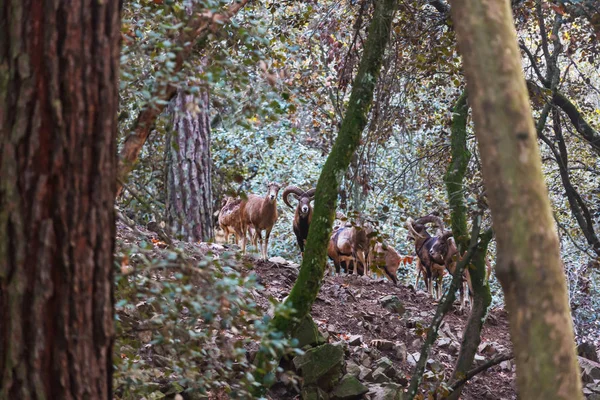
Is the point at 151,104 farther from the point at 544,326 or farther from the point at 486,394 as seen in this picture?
the point at 486,394

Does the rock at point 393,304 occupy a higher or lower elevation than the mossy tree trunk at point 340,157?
lower

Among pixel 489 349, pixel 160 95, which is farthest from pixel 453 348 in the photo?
pixel 160 95

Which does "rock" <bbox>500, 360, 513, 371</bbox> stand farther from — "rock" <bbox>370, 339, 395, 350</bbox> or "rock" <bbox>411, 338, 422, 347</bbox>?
"rock" <bbox>370, 339, 395, 350</bbox>

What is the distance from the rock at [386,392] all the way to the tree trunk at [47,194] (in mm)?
5780

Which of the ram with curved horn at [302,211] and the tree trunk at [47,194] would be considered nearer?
the tree trunk at [47,194]

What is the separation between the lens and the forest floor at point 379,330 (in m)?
9.50

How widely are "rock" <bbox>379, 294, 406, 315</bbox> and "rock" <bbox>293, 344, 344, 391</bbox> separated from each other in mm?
2970

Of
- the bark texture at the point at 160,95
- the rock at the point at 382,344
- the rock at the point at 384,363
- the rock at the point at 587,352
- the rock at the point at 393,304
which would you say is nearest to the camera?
the bark texture at the point at 160,95

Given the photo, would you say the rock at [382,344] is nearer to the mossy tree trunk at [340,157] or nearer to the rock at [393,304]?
the rock at [393,304]

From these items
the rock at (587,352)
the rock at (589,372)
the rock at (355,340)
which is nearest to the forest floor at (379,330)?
the rock at (355,340)

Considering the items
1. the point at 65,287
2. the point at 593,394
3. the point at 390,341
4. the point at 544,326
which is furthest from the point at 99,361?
the point at 593,394

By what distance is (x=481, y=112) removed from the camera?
2172mm

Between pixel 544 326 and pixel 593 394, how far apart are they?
331 inches

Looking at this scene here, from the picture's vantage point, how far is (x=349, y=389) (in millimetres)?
8242
